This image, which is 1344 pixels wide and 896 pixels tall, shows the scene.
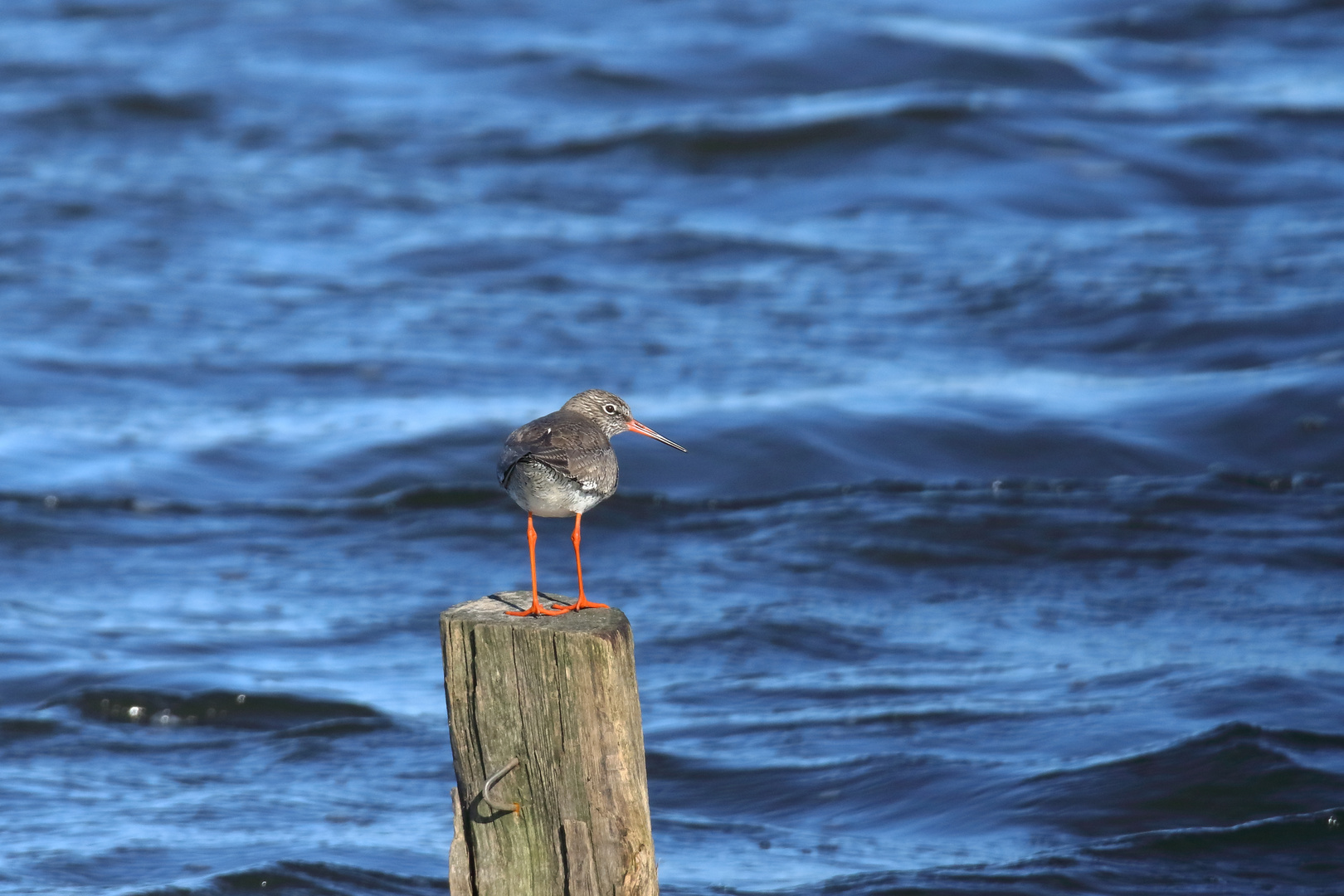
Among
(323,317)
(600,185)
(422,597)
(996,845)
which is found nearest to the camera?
(996,845)

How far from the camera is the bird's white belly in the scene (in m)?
4.34

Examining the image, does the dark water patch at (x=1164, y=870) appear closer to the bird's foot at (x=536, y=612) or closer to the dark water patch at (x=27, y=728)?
the bird's foot at (x=536, y=612)

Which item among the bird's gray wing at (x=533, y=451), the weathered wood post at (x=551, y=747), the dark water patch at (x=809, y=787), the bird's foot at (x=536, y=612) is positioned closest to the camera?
the weathered wood post at (x=551, y=747)

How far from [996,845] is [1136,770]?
1021 millimetres

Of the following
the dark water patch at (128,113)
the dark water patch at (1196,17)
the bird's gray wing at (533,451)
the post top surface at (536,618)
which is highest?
the dark water patch at (1196,17)

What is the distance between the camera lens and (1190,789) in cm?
754

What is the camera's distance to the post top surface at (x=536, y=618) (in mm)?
3984

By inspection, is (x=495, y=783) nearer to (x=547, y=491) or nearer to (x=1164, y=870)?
(x=547, y=491)

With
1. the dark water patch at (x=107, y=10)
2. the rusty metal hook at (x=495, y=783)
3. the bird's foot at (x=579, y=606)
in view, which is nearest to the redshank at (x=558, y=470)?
the bird's foot at (x=579, y=606)

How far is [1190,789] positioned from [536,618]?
4.63m

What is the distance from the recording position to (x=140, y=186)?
66.7 feet

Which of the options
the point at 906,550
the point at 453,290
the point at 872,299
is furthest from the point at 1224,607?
the point at 453,290

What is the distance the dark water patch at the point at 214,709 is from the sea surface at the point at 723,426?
0.02m

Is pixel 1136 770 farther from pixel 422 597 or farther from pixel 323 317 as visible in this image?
pixel 323 317
